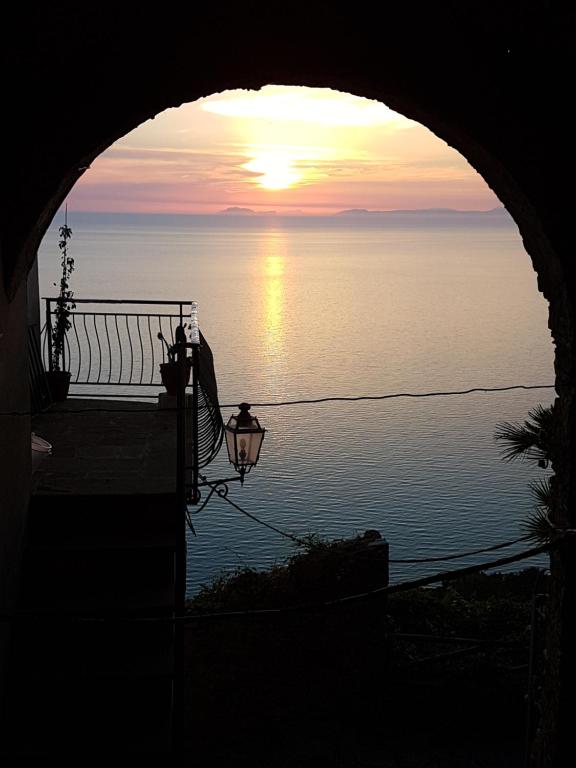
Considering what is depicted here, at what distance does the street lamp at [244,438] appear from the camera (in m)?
6.02

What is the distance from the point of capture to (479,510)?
2642 cm

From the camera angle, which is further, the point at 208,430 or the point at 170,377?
the point at 170,377

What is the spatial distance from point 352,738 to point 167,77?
Answer: 22.5 feet

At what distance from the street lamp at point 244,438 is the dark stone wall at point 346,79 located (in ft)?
6.56

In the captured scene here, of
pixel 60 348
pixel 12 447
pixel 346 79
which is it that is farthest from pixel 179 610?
pixel 60 348

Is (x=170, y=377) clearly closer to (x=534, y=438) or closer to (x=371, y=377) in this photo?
(x=534, y=438)

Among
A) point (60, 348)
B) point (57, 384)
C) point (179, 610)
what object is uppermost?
point (60, 348)

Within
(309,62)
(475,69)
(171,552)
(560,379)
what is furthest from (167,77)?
(171,552)

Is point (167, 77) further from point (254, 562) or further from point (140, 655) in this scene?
point (254, 562)

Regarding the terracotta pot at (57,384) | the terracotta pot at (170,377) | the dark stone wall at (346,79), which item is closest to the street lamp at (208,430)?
the dark stone wall at (346,79)

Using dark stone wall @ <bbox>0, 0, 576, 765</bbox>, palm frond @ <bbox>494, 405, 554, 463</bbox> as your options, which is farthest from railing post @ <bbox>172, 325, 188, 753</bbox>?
palm frond @ <bbox>494, 405, 554, 463</bbox>

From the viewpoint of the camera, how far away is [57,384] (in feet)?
31.6

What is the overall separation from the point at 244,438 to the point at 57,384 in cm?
413

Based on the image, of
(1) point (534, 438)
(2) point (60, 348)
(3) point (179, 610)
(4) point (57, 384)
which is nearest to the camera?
(1) point (534, 438)
